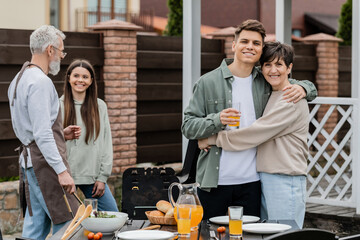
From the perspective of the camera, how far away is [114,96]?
7414 mm

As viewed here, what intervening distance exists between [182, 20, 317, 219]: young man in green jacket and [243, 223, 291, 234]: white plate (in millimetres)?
541

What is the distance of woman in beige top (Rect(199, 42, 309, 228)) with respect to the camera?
390cm

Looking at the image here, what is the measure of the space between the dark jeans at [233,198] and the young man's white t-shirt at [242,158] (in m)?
0.03

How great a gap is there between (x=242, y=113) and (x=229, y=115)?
0.24m

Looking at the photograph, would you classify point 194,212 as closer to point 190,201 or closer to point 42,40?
point 190,201

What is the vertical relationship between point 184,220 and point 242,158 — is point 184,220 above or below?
below

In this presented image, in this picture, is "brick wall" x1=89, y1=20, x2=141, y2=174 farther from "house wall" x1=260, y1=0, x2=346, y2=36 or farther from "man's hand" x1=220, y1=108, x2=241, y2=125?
"house wall" x1=260, y1=0, x2=346, y2=36

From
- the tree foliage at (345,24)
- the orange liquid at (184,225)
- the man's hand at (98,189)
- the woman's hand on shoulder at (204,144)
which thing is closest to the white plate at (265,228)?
the orange liquid at (184,225)

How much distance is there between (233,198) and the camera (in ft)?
13.2

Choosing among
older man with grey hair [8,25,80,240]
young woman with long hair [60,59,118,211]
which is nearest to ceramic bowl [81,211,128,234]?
older man with grey hair [8,25,80,240]

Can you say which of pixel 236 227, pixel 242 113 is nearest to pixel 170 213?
pixel 236 227

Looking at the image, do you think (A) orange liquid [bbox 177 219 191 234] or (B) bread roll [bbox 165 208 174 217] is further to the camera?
(B) bread roll [bbox 165 208 174 217]

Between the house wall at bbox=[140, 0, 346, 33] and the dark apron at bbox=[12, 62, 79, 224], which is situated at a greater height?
the house wall at bbox=[140, 0, 346, 33]

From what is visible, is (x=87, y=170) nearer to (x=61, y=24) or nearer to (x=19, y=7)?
(x=19, y=7)
